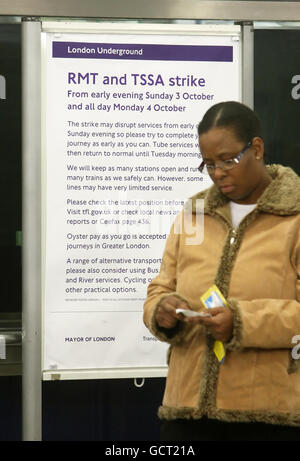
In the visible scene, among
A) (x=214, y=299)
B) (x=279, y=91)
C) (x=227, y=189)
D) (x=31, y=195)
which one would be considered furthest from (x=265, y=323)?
(x=279, y=91)

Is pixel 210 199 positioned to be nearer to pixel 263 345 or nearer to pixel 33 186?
pixel 263 345

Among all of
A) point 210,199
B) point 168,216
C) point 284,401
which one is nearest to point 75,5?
point 168,216

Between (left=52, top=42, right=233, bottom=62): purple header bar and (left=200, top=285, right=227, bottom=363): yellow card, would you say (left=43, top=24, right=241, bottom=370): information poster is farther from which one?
(left=200, top=285, right=227, bottom=363): yellow card

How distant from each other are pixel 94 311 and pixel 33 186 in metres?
0.61

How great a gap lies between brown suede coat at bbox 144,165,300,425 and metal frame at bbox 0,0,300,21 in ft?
3.93

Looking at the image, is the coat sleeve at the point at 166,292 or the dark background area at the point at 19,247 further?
the dark background area at the point at 19,247

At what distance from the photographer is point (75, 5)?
3.03 m

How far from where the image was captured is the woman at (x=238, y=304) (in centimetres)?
203

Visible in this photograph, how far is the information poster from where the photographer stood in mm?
3010

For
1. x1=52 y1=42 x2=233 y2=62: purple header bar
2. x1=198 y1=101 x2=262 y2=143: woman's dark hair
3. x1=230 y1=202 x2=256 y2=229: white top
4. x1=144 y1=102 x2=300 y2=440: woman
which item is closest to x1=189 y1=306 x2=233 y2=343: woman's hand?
x1=144 y1=102 x2=300 y2=440: woman

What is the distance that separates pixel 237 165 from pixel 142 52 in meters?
1.13

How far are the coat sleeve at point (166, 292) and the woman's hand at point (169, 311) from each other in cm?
2
